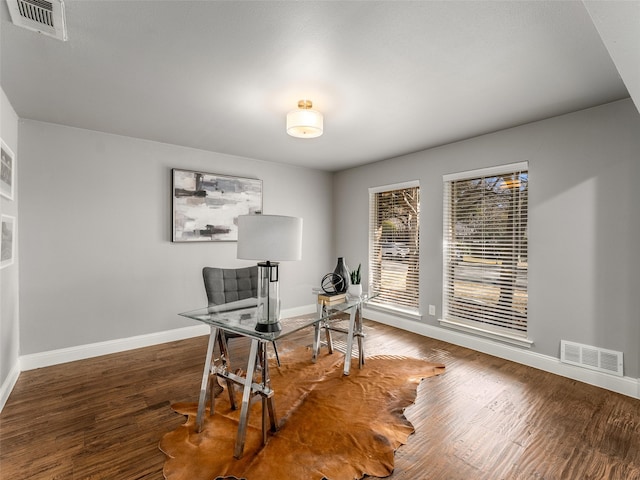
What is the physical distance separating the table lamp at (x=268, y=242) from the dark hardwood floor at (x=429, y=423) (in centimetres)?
110

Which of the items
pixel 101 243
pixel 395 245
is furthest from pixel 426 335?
pixel 101 243

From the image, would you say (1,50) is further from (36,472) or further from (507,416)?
(507,416)

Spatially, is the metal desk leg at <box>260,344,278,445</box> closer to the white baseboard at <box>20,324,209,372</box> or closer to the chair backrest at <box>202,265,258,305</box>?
the chair backrest at <box>202,265,258,305</box>

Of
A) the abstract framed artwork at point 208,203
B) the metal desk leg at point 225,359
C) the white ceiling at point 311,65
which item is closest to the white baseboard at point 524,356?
the white ceiling at point 311,65

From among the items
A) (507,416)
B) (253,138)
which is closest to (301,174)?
(253,138)

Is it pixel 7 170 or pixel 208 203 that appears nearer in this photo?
pixel 7 170

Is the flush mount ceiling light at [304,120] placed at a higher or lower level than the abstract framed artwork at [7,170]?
higher

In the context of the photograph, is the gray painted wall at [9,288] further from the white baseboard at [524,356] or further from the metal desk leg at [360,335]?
the white baseboard at [524,356]

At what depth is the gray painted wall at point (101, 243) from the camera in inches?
125

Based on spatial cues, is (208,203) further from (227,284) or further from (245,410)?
(245,410)

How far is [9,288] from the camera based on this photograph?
2750 mm


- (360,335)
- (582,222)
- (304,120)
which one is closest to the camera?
(304,120)

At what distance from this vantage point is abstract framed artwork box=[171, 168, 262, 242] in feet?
13.1

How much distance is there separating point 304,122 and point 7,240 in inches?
101
